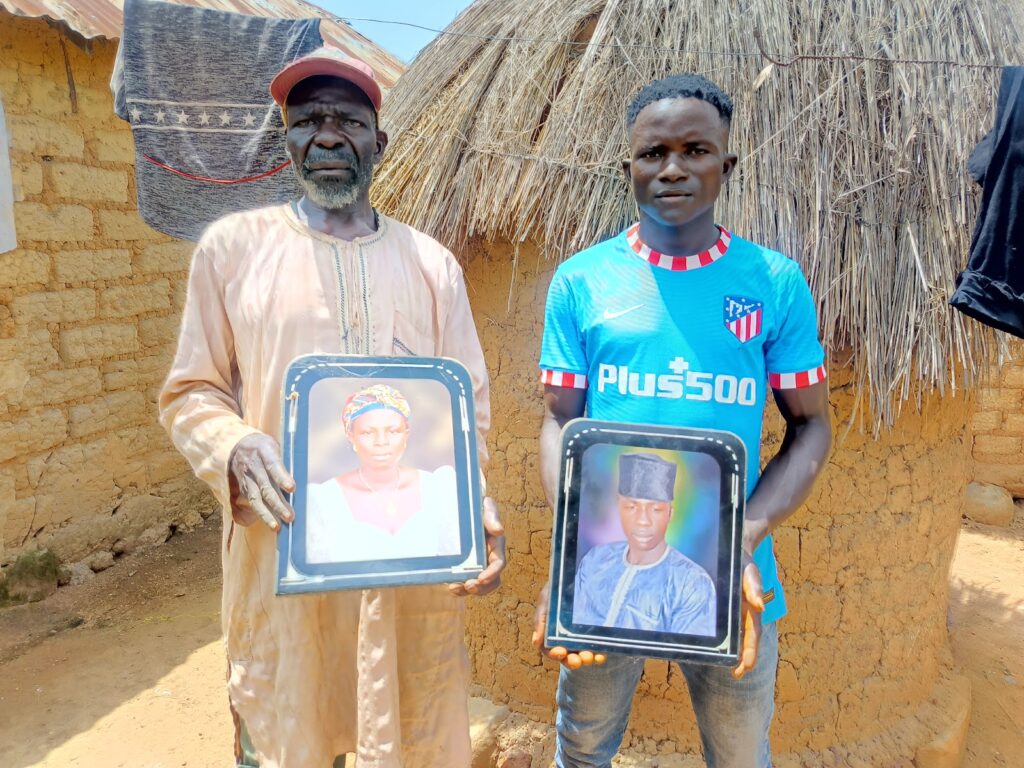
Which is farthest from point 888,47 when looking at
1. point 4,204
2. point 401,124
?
point 4,204

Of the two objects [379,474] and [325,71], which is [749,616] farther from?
[325,71]

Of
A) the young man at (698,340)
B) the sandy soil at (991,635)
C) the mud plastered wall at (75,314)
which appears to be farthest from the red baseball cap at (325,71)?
the sandy soil at (991,635)

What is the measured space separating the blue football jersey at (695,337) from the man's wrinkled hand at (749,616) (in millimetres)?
131

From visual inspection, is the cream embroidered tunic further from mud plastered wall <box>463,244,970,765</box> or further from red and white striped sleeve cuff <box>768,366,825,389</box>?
mud plastered wall <box>463,244,970,765</box>

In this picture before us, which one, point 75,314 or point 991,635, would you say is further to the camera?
point 75,314

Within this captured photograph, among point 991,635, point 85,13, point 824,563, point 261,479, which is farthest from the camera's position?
point 991,635

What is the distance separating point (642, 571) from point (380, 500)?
0.55 m

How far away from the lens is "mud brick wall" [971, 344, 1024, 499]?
555cm

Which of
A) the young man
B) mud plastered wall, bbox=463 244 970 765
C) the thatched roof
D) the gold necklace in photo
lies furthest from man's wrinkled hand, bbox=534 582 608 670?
the thatched roof

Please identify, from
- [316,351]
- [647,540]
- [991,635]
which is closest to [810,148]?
[647,540]

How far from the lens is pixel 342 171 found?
5.79 feet

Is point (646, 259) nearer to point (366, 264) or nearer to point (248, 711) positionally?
point (366, 264)

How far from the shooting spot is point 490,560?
5.46 feet

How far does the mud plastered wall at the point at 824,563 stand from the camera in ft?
8.75
